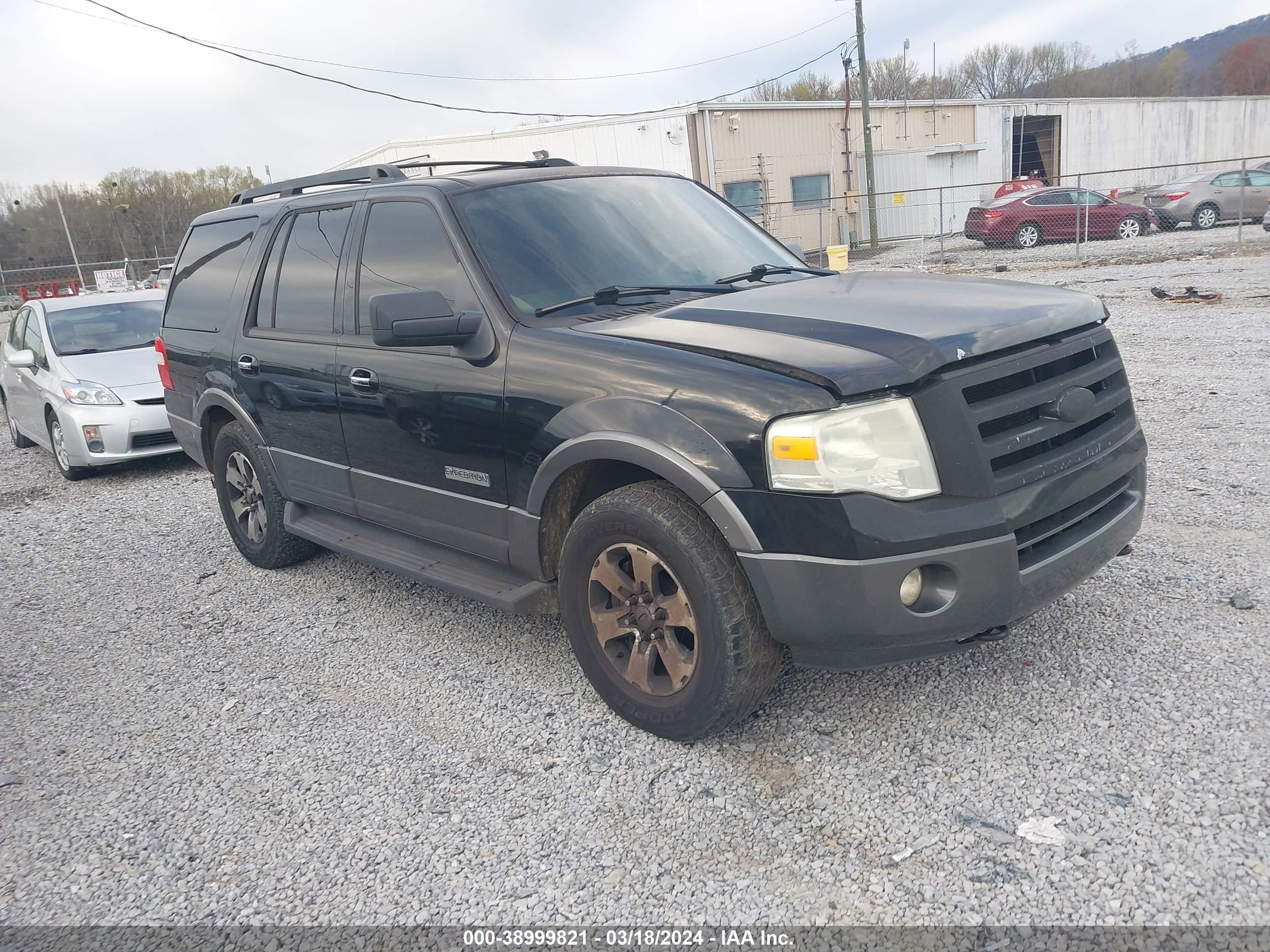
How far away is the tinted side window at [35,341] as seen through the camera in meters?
8.82

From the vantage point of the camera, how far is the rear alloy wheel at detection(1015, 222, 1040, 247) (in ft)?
75.5

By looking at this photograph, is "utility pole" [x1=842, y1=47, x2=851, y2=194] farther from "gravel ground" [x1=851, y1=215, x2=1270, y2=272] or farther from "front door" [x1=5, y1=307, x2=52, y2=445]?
"front door" [x1=5, y1=307, x2=52, y2=445]

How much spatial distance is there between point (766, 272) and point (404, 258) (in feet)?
5.30

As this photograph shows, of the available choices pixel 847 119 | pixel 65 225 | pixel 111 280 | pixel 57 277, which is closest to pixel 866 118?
pixel 847 119

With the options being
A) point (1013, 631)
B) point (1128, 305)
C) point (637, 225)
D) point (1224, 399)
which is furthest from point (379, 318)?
point (1128, 305)

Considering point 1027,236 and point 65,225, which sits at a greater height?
point 65,225

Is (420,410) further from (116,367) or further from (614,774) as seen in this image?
(116,367)

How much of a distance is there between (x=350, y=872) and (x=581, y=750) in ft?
2.86

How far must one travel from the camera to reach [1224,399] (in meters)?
7.04

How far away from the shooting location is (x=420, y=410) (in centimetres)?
379

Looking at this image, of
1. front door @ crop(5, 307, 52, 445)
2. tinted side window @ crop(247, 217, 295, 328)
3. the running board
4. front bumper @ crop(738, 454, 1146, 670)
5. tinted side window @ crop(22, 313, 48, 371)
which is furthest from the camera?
tinted side window @ crop(22, 313, 48, 371)

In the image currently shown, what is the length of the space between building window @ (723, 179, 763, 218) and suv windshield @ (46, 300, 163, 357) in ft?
74.3

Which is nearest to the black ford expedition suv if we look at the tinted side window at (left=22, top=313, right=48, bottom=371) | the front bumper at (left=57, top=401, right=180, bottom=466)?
the front bumper at (left=57, top=401, right=180, bottom=466)

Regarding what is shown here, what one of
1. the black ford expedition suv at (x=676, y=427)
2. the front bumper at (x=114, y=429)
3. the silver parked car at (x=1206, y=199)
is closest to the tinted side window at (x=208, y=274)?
the black ford expedition suv at (x=676, y=427)
